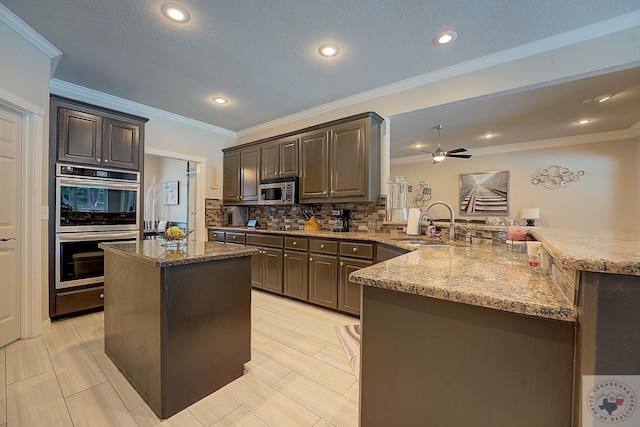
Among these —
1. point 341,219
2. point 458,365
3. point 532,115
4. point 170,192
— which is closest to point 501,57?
point 532,115

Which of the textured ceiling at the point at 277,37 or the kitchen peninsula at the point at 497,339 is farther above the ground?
the textured ceiling at the point at 277,37

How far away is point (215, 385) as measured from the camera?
1.71 m

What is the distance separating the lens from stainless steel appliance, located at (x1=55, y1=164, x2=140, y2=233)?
8.91 ft

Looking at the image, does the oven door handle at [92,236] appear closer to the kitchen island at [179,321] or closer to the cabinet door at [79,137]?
the cabinet door at [79,137]

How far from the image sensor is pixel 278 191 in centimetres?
394

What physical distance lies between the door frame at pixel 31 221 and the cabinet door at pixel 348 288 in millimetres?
2853

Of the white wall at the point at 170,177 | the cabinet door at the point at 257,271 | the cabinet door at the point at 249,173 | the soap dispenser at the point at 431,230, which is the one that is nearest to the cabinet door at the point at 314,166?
the cabinet door at the point at 249,173

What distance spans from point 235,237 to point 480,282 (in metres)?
3.60

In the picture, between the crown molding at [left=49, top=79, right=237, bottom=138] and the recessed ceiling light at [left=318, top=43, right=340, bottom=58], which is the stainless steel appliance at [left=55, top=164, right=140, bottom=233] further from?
the recessed ceiling light at [left=318, top=43, right=340, bottom=58]

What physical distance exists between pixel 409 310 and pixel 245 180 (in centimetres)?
393

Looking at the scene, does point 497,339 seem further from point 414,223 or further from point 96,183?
point 96,183

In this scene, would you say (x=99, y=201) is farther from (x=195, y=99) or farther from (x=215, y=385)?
(x=215, y=385)

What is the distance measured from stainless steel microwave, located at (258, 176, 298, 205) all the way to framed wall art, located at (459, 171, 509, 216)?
458 cm

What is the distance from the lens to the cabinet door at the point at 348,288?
9.24 ft
